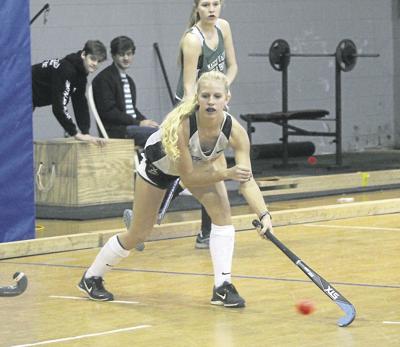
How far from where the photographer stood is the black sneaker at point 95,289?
6.23 m

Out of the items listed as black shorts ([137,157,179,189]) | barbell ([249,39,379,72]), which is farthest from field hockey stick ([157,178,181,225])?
barbell ([249,39,379,72])

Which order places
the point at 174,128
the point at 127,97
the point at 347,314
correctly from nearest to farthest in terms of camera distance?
1. the point at 347,314
2. the point at 174,128
3. the point at 127,97

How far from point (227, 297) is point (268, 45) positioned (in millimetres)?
9079

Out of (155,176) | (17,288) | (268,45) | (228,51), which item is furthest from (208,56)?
(268,45)

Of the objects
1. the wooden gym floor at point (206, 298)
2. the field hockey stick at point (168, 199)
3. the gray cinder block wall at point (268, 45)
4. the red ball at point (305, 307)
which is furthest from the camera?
the gray cinder block wall at point (268, 45)

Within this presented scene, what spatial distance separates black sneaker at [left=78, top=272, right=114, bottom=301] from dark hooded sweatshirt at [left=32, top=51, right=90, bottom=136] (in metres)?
3.76

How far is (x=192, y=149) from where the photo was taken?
593 cm

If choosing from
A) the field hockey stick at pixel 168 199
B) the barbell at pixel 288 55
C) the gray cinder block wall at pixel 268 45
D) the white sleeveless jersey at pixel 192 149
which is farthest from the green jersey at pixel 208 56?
the barbell at pixel 288 55

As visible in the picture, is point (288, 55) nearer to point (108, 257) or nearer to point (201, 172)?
point (108, 257)

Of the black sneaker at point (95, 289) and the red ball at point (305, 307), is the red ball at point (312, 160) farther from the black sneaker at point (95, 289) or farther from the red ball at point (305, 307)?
the red ball at point (305, 307)

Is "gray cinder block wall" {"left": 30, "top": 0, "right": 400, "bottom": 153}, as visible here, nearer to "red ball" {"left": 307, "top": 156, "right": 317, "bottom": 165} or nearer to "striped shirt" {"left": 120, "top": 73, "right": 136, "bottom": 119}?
"red ball" {"left": 307, "top": 156, "right": 317, "bottom": 165}

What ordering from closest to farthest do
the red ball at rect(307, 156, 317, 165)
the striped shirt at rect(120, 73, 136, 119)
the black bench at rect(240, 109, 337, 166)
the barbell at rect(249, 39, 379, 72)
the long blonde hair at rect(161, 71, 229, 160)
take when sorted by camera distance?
the long blonde hair at rect(161, 71, 229, 160), the striped shirt at rect(120, 73, 136, 119), the black bench at rect(240, 109, 337, 166), the barbell at rect(249, 39, 379, 72), the red ball at rect(307, 156, 317, 165)

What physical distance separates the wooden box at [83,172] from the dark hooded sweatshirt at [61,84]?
0.22 m

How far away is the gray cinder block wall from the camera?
12.6 metres
